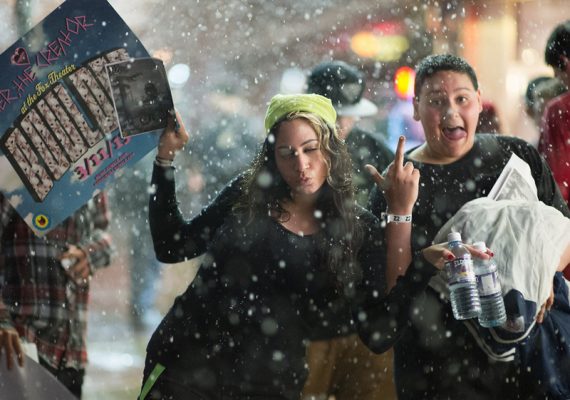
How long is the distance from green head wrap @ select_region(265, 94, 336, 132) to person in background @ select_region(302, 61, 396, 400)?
0.08 m

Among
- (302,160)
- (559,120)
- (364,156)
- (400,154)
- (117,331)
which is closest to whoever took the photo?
(302,160)

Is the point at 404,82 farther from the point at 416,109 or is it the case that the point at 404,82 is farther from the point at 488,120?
the point at 488,120

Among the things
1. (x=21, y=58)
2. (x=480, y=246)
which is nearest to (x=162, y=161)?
(x=21, y=58)

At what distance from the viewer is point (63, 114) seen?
2.82 meters

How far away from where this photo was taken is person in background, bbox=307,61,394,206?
288 centimetres

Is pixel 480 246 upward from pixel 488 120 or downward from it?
downward

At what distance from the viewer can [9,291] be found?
298 cm

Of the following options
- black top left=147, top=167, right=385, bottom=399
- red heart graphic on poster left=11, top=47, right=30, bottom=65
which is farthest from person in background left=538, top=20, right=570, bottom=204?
red heart graphic on poster left=11, top=47, right=30, bottom=65

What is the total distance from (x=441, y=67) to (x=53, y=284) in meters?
1.39

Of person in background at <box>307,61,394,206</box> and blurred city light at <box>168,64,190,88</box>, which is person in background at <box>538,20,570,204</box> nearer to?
person in background at <box>307,61,394,206</box>

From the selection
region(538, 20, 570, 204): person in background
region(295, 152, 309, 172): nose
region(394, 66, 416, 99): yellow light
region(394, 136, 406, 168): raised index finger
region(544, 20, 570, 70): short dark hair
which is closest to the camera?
region(295, 152, 309, 172): nose

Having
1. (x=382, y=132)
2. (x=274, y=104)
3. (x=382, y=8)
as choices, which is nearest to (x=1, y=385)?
(x=274, y=104)

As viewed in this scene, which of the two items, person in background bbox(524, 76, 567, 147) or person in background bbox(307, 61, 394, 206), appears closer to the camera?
person in background bbox(307, 61, 394, 206)

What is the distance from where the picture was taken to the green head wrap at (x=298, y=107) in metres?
2.72
